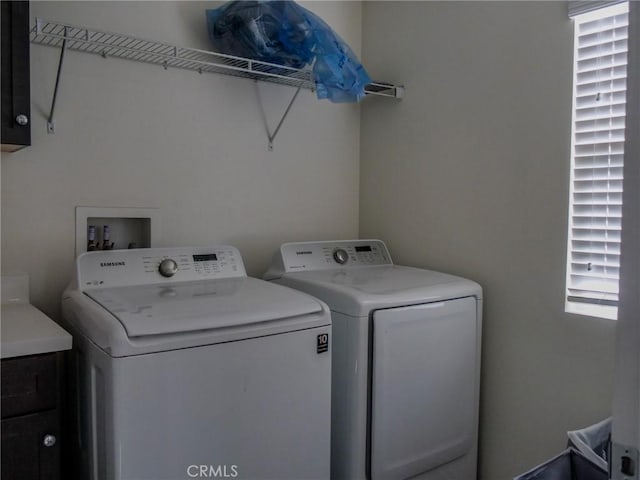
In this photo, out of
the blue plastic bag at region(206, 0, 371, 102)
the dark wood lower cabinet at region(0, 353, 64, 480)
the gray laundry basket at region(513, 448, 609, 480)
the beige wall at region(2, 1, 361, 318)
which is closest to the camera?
the dark wood lower cabinet at region(0, 353, 64, 480)

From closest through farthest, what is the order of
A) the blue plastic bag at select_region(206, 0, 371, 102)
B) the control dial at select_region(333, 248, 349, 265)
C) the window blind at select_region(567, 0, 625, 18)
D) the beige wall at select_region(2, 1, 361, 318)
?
the window blind at select_region(567, 0, 625, 18)
the beige wall at select_region(2, 1, 361, 318)
the blue plastic bag at select_region(206, 0, 371, 102)
the control dial at select_region(333, 248, 349, 265)

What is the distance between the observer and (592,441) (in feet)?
4.79

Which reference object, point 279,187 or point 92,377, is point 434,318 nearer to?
point 279,187

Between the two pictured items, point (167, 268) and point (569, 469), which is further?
point (167, 268)

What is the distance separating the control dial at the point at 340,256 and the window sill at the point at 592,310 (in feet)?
3.03

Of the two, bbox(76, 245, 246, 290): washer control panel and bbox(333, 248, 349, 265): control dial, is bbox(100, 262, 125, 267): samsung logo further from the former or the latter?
bbox(333, 248, 349, 265): control dial

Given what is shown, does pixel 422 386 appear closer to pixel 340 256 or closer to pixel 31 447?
pixel 340 256

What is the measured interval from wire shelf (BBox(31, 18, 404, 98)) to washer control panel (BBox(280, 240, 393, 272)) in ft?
2.33

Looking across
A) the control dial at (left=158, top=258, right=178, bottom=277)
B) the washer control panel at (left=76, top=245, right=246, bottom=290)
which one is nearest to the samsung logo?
the washer control panel at (left=76, top=245, right=246, bottom=290)

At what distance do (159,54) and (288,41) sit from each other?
19.6 inches

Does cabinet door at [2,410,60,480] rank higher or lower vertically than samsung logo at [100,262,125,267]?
lower

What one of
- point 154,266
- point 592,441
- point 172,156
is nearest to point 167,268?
point 154,266

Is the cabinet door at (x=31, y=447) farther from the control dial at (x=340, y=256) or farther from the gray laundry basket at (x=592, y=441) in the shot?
the gray laundry basket at (x=592, y=441)

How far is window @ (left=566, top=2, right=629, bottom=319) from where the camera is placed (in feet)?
5.28
